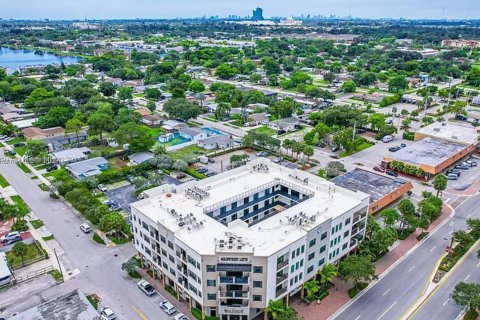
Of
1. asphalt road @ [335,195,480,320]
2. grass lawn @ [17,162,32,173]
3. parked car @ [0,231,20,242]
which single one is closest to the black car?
grass lawn @ [17,162,32,173]

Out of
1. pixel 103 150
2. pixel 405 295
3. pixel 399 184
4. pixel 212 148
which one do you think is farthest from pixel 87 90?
pixel 405 295

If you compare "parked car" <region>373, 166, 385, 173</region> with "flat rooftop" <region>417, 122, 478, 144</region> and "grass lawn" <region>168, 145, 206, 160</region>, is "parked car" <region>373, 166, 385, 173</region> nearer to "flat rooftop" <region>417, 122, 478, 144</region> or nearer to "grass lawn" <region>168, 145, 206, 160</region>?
"flat rooftop" <region>417, 122, 478, 144</region>

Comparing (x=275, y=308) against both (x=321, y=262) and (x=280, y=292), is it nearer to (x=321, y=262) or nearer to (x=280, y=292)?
(x=280, y=292)

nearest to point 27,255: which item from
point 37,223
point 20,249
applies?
point 20,249

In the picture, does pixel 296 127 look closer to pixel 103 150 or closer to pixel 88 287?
pixel 103 150

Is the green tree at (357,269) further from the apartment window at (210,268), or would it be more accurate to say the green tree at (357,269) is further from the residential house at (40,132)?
the residential house at (40,132)

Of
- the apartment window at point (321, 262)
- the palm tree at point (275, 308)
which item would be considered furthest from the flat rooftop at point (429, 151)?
the palm tree at point (275, 308)

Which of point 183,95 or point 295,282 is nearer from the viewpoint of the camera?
point 295,282
